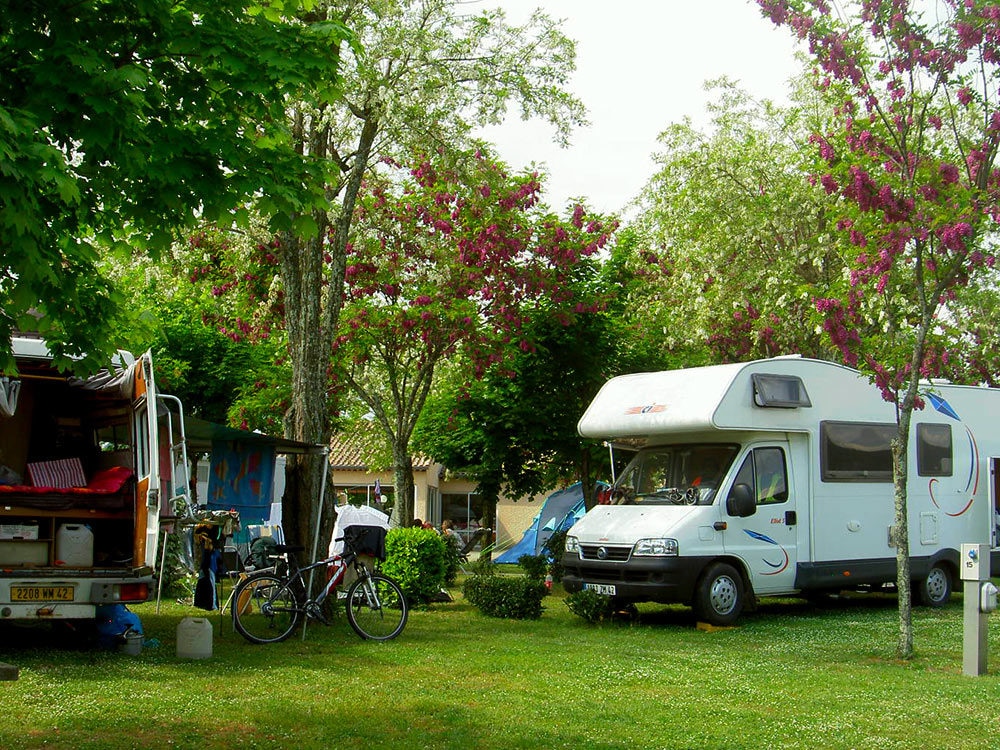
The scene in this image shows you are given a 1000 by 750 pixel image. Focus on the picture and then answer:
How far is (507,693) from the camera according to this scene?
8375 millimetres

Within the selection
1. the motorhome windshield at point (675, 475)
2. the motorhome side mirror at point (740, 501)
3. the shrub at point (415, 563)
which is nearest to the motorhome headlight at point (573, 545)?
the motorhome windshield at point (675, 475)

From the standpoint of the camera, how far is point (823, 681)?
9.10 meters

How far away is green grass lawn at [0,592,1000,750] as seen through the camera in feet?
22.8

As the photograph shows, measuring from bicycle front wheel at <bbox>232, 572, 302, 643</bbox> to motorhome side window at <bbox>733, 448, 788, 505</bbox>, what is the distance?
562 centimetres

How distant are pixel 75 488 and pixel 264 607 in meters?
2.15

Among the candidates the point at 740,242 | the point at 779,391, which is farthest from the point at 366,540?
the point at 740,242

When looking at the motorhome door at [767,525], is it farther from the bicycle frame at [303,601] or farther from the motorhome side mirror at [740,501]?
the bicycle frame at [303,601]

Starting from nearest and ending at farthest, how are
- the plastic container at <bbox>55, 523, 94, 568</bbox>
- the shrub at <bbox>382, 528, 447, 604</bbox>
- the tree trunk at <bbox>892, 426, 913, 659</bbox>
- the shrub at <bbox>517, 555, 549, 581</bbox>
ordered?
the tree trunk at <bbox>892, 426, 913, 659</bbox>, the plastic container at <bbox>55, 523, 94, 568</bbox>, the shrub at <bbox>382, 528, 447, 604</bbox>, the shrub at <bbox>517, 555, 549, 581</bbox>

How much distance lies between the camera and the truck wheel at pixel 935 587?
1546cm

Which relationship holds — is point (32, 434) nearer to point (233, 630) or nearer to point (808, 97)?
point (233, 630)

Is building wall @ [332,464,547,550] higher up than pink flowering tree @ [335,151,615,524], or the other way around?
pink flowering tree @ [335,151,615,524]

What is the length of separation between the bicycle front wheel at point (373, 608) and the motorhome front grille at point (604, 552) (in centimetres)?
281

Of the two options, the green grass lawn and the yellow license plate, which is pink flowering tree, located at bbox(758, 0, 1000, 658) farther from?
the yellow license plate

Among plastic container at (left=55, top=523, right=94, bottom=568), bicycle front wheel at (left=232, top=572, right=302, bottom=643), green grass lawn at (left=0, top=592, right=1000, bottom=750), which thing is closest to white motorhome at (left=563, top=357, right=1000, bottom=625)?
green grass lawn at (left=0, top=592, right=1000, bottom=750)
